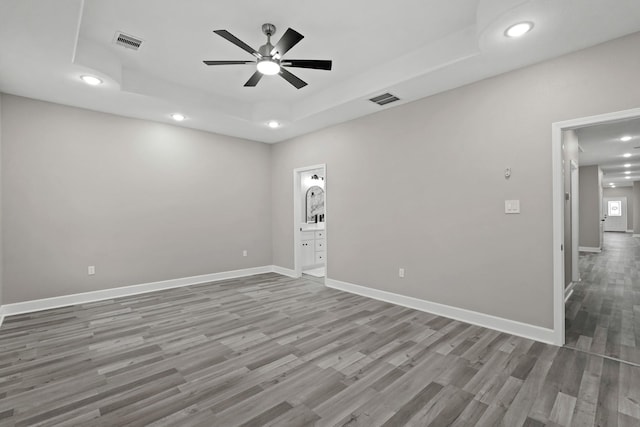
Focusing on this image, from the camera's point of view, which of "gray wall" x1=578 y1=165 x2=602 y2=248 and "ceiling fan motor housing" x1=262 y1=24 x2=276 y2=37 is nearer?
"ceiling fan motor housing" x1=262 y1=24 x2=276 y2=37

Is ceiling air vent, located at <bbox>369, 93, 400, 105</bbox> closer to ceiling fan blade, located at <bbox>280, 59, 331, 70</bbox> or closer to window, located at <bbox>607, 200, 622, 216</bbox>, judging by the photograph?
ceiling fan blade, located at <bbox>280, 59, 331, 70</bbox>

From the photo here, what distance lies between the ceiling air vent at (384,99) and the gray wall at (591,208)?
8.28 m

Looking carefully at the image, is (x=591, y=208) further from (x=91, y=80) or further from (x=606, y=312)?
(x=91, y=80)

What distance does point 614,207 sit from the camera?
55.3ft

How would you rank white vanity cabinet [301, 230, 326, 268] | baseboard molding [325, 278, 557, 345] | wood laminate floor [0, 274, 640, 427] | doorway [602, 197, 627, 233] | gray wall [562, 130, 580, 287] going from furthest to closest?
doorway [602, 197, 627, 233] < white vanity cabinet [301, 230, 326, 268] < gray wall [562, 130, 580, 287] < baseboard molding [325, 278, 557, 345] < wood laminate floor [0, 274, 640, 427]

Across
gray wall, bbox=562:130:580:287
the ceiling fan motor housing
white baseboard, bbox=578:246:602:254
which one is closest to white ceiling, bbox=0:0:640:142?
the ceiling fan motor housing

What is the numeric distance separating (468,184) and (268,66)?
2.65 metres

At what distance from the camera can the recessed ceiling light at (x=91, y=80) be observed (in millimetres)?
3393

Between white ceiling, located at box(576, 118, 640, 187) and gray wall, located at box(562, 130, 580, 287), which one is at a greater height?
white ceiling, located at box(576, 118, 640, 187)

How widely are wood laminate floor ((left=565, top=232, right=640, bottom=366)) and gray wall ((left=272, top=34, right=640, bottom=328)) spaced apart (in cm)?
52

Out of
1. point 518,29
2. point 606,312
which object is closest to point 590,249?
point 606,312

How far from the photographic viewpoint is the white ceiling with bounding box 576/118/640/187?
501 cm

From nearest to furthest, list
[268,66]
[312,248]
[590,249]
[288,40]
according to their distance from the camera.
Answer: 1. [288,40]
2. [268,66]
3. [312,248]
4. [590,249]

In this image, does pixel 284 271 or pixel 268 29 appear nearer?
pixel 268 29
